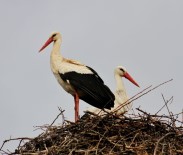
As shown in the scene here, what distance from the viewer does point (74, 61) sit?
425 inches

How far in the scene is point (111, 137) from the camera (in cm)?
757

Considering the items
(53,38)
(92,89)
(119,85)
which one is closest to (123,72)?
(119,85)

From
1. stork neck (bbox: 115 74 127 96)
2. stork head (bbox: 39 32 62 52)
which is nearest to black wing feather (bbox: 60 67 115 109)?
stork neck (bbox: 115 74 127 96)

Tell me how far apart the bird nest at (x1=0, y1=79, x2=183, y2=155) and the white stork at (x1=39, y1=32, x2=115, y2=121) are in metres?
2.06

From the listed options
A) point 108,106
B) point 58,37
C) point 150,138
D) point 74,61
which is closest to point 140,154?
point 150,138

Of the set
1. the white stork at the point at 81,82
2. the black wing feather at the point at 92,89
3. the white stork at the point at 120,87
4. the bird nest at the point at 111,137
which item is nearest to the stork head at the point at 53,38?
the white stork at the point at 81,82

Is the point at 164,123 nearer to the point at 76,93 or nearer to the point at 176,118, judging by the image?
the point at 176,118

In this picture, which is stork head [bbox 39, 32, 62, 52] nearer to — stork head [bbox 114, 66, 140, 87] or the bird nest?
stork head [bbox 114, 66, 140, 87]

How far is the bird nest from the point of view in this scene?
24.1ft

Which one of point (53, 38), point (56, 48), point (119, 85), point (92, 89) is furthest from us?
point (119, 85)

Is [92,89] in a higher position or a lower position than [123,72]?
lower

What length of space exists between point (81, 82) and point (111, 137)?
2976 millimetres

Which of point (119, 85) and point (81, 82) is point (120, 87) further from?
point (81, 82)

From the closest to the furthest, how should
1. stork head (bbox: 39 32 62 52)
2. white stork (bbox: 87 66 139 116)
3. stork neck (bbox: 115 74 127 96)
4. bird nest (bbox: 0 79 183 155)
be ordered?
bird nest (bbox: 0 79 183 155) < white stork (bbox: 87 66 139 116) < stork neck (bbox: 115 74 127 96) < stork head (bbox: 39 32 62 52)
